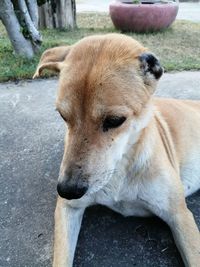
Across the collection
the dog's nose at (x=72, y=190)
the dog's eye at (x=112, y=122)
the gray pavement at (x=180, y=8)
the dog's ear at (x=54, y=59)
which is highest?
the dog's ear at (x=54, y=59)

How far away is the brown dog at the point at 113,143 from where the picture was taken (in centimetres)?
287

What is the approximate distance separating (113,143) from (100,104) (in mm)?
330

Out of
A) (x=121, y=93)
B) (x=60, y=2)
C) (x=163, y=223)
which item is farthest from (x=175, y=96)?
(x=60, y=2)

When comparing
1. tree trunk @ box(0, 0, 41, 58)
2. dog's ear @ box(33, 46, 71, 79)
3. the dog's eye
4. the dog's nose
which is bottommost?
tree trunk @ box(0, 0, 41, 58)

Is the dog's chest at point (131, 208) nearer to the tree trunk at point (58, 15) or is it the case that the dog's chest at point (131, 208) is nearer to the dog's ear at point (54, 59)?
the dog's ear at point (54, 59)

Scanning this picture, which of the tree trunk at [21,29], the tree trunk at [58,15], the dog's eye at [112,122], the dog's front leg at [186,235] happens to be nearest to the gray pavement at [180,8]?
the tree trunk at [58,15]

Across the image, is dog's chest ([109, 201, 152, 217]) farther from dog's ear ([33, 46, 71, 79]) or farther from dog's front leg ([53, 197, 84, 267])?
dog's ear ([33, 46, 71, 79])

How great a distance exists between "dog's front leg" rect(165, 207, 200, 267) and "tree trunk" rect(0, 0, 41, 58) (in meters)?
5.48

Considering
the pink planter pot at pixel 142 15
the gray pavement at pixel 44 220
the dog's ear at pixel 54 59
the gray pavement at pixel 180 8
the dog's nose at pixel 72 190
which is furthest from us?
the gray pavement at pixel 180 8

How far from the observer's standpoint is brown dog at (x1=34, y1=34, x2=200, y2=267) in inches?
113

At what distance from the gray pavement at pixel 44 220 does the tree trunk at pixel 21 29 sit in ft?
8.72

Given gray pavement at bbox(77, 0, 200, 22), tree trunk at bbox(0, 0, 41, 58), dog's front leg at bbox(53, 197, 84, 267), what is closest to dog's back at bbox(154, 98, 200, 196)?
dog's front leg at bbox(53, 197, 84, 267)

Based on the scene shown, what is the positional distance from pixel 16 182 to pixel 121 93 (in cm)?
193

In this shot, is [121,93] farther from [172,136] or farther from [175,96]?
[175,96]
